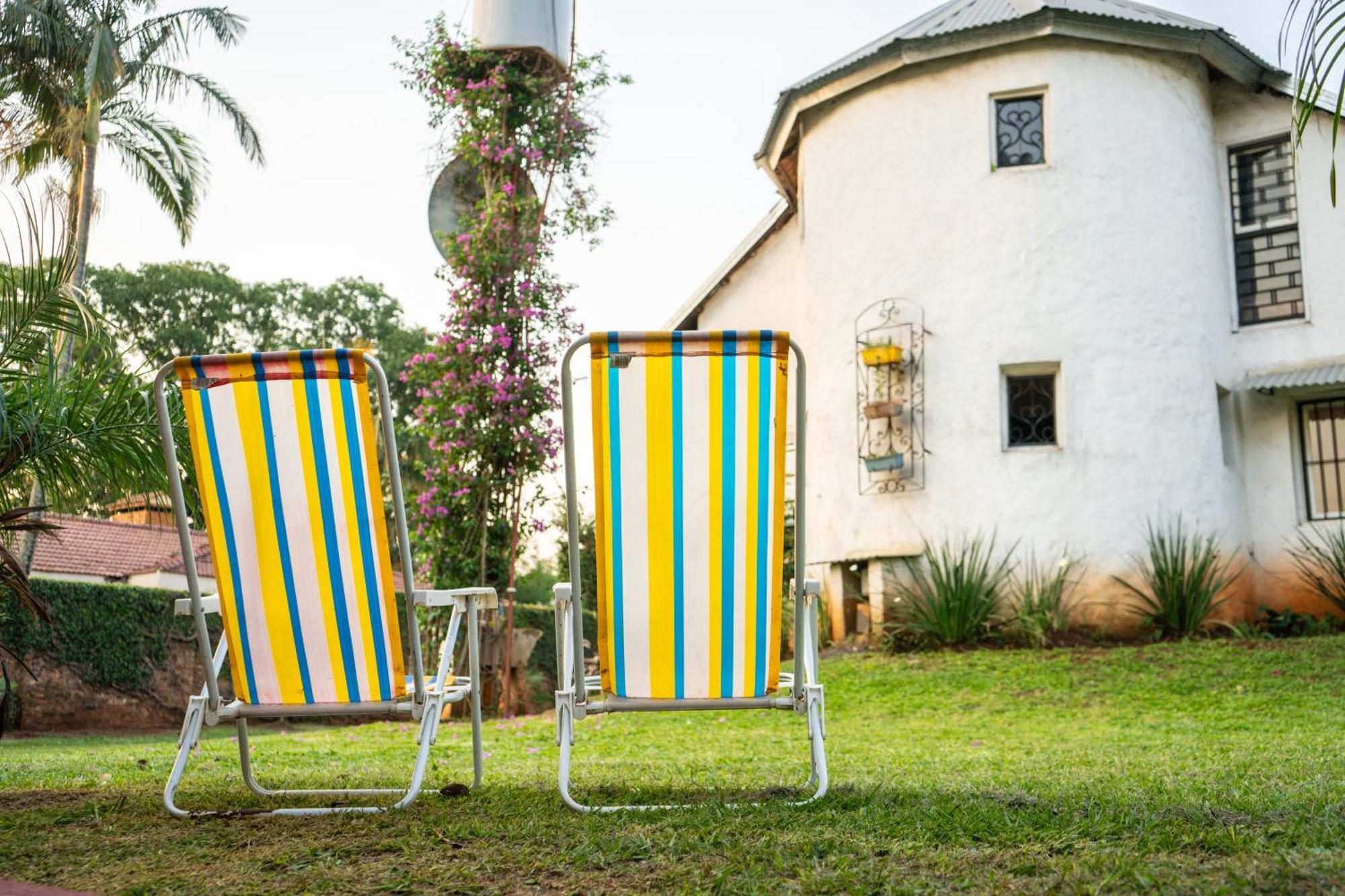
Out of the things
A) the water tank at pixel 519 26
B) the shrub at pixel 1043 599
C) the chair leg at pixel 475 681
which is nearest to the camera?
the chair leg at pixel 475 681

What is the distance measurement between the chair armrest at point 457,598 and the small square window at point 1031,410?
9631 mm

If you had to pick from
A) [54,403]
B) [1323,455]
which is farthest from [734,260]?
[54,403]

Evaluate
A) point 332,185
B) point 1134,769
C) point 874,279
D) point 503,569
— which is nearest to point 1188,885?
point 1134,769

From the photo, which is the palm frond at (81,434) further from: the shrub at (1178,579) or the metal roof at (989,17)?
the metal roof at (989,17)

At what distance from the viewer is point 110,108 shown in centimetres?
1950

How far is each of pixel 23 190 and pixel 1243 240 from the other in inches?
482

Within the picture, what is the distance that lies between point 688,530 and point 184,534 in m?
1.44

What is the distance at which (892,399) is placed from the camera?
1296 cm

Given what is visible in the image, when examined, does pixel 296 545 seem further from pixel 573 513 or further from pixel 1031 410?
pixel 1031 410

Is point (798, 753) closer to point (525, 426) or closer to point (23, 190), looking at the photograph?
point (23, 190)

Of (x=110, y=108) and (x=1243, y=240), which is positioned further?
(x=110, y=108)

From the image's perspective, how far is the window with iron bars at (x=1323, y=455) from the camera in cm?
1241

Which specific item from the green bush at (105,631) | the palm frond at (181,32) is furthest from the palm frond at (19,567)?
the palm frond at (181,32)

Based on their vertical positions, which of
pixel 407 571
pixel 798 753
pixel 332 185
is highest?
pixel 332 185
